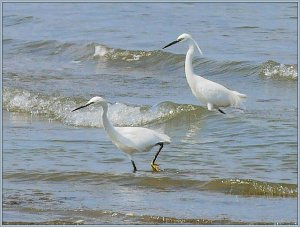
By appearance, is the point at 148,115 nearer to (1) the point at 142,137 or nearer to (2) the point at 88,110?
(2) the point at 88,110

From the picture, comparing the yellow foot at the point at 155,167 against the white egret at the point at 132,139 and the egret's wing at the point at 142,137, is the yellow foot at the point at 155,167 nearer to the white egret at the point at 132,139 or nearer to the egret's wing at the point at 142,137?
the white egret at the point at 132,139

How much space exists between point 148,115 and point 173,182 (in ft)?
12.8

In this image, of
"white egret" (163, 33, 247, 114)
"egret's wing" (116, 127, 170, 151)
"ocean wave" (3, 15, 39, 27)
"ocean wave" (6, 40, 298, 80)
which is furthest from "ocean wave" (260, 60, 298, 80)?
"ocean wave" (3, 15, 39, 27)

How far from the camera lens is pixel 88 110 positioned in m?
12.7

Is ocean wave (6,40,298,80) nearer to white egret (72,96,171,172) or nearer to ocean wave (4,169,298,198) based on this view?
white egret (72,96,171,172)

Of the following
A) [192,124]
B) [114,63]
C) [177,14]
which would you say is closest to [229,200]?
[192,124]

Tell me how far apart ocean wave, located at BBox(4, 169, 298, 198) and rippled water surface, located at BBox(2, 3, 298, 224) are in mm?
17

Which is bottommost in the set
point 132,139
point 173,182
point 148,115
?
point 148,115

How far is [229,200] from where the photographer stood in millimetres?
7699

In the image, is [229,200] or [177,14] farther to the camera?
[177,14]

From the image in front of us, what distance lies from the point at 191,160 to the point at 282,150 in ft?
3.30

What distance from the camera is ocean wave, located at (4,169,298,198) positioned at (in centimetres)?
796

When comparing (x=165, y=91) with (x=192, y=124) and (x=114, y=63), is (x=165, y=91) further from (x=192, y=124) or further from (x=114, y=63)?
(x=114, y=63)

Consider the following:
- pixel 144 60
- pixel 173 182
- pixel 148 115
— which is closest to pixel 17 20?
pixel 144 60
